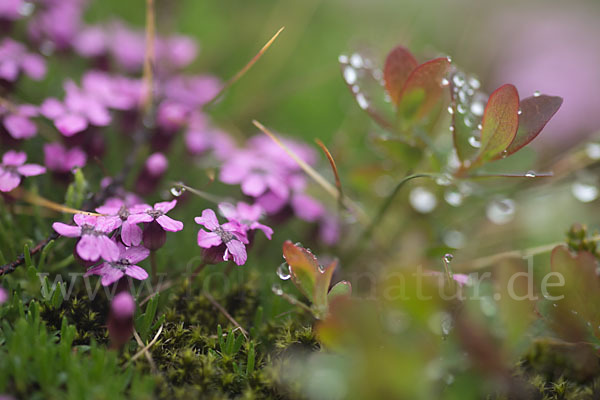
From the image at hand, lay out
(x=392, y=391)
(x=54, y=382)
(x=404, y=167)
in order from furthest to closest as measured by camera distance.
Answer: (x=404, y=167), (x=54, y=382), (x=392, y=391)

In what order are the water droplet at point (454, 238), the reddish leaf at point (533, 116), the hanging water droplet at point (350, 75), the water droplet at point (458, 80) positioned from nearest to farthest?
the reddish leaf at point (533, 116)
the water droplet at point (458, 80)
the hanging water droplet at point (350, 75)
the water droplet at point (454, 238)

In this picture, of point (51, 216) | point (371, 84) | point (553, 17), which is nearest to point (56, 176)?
point (51, 216)

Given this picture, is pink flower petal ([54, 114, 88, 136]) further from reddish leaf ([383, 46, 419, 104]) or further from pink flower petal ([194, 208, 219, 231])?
reddish leaf ([383, 46, 419, 104])

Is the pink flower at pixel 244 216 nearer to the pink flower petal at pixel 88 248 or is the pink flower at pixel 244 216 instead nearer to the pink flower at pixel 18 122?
the pink flower petal at pixel 88 248

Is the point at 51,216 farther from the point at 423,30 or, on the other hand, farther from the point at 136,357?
the point at 423,30

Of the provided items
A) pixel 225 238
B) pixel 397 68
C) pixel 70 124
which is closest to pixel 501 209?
pixel 397 68

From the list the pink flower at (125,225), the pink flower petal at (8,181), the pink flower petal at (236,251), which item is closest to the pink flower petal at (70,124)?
the pink flower petal at (8,181)
